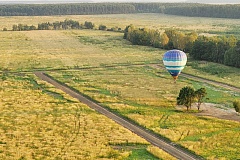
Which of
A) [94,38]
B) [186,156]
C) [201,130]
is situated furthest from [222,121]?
[94,38]

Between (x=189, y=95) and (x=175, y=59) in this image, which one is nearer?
(x=189, y=95)

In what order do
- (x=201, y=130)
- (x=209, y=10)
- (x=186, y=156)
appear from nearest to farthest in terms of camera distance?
(x=186, y=156) → (x=201, y=130) → (x=209, y=10)

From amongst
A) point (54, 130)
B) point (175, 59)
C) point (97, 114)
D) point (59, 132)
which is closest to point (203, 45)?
point (175, 59)

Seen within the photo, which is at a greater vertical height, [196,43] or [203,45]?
[196,43]

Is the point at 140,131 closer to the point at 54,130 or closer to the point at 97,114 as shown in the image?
the point at 97,114

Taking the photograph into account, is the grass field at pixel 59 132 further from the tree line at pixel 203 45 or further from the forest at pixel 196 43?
the forest at pixel 196 43

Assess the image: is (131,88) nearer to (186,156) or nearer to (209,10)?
(186,156)

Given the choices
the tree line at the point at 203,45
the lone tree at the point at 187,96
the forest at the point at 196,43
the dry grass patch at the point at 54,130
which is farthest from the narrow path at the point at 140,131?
the forest at the point at 196,43
